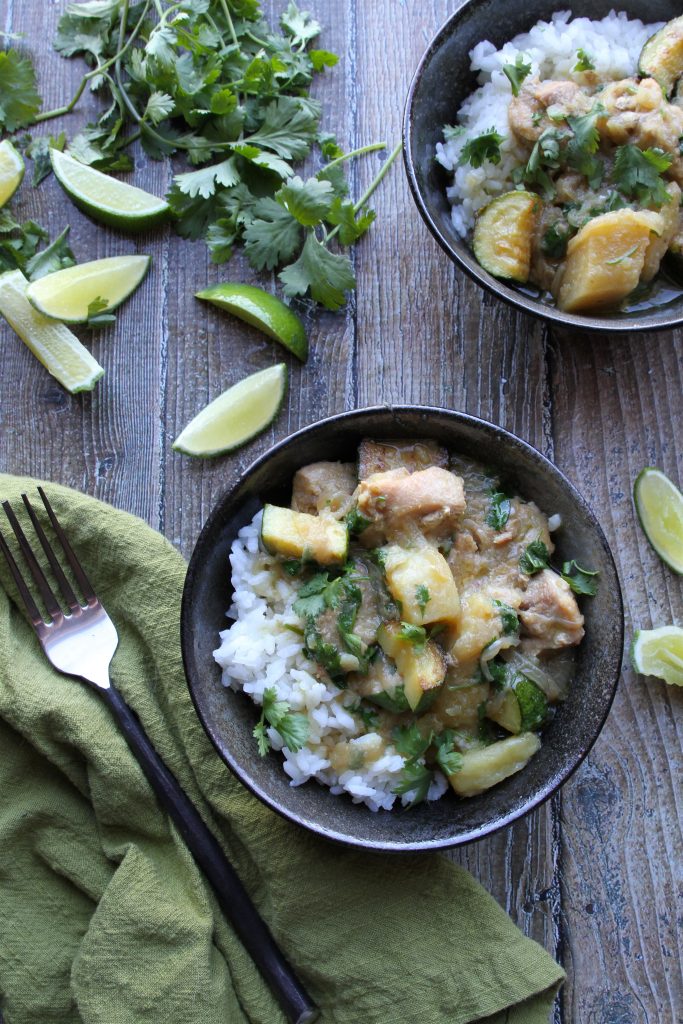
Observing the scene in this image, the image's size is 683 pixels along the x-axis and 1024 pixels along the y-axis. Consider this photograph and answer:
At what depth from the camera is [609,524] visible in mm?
3152

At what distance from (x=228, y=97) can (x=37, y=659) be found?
1.76 m

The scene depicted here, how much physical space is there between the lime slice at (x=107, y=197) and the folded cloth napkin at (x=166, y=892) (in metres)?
0.97

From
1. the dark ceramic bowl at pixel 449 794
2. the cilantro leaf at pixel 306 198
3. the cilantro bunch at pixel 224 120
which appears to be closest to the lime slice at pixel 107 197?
the cilantro bunch at pixel 224 120

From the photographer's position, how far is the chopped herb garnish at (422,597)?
246 cm

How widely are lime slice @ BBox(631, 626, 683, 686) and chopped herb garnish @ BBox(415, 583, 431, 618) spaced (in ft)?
2.89

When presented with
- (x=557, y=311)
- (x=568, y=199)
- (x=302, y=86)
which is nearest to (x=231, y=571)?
(x=557, y=311)

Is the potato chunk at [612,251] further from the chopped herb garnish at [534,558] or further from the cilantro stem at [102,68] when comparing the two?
the cilantro stem at [102,68]

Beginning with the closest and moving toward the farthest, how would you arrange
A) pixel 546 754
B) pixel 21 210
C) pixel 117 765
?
pixel 546 754 → pixel 117 765 → pixel 21 210

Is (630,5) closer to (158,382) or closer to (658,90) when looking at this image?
(658,90)

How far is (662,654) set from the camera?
2994mm

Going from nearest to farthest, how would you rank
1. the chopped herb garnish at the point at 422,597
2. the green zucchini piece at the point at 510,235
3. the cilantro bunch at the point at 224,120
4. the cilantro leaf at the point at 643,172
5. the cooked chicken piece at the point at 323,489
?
the chopped herb garnish at the point at 422,597
the cooked chicken piece at the point at 323,489
the cilantro leaf at the point at 643,172
the green zucchini piece at the point at 510,235
the cilantro bunch at the point at 224,120

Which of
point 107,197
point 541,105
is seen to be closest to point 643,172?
point 541,105

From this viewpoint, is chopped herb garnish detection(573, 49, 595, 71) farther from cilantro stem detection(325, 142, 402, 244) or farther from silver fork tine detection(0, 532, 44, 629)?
silver fork tine detection(0, 532, 44, 629)

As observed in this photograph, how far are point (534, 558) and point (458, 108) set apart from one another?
4.73 ft
